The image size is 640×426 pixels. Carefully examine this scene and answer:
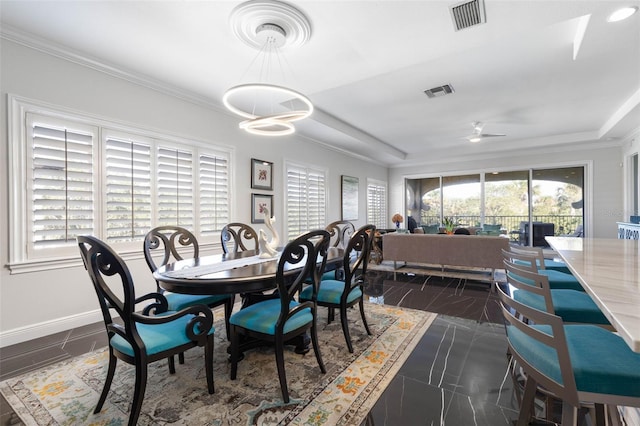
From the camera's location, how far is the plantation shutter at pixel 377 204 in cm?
828

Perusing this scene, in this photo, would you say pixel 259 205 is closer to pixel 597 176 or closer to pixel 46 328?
pixel 46 328

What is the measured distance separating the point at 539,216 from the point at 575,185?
102cm

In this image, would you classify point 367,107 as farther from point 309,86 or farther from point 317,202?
point 317,202

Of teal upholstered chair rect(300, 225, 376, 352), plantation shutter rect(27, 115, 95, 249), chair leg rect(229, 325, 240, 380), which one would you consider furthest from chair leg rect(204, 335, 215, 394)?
plantation shutter rect(27, 115, 95, 249)

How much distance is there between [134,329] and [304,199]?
14.6 feet

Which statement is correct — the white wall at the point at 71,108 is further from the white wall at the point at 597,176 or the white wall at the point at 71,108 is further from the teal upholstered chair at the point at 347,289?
the white wall at the point at 597,176

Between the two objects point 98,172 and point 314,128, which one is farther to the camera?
point 314,128

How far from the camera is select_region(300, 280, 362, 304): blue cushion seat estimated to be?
2.43 m

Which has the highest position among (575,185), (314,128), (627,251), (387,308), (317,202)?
(314,128)

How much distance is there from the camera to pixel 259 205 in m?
4.71

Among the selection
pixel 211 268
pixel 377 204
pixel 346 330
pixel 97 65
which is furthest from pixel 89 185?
pixel 377 204

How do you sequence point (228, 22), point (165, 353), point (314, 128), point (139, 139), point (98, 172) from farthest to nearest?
point (314, 128) → point (139, 139) → point (98, 172) → point (228, 22) → point (165, 353)

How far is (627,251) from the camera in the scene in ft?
6.55

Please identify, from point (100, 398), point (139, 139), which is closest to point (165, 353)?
point (100, 398)
